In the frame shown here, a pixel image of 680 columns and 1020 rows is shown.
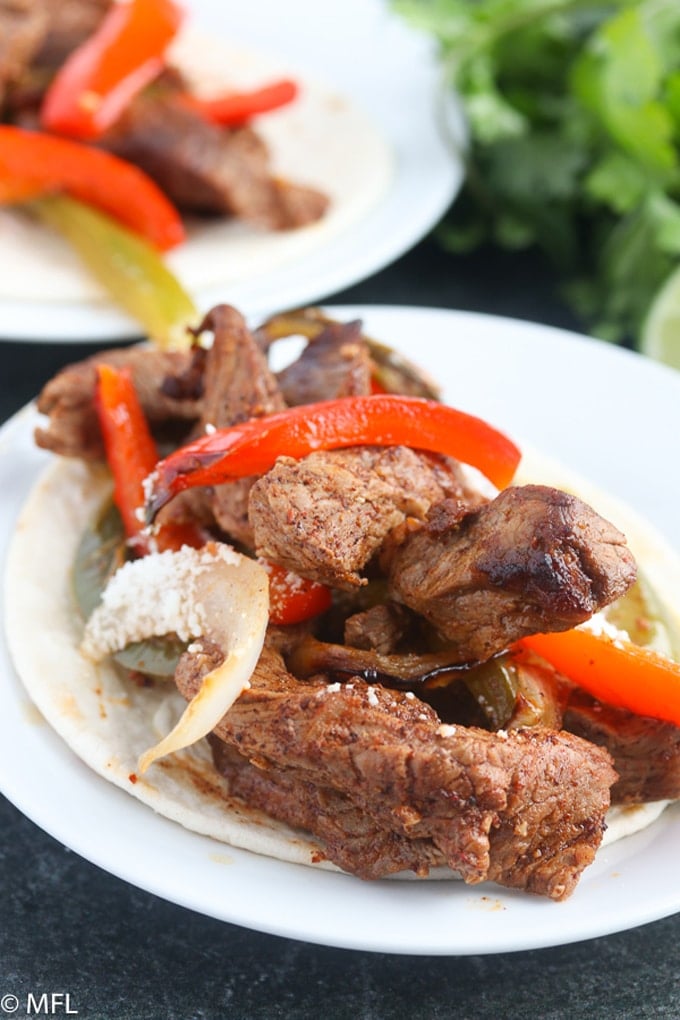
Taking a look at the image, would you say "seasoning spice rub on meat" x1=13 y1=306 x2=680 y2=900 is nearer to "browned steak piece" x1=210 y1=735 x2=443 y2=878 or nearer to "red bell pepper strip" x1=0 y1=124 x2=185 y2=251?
"browned steak piece" x1=210 y1=735 x2=443 y2=878

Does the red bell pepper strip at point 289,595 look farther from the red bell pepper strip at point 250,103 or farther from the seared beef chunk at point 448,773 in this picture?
the red bell pepper strip at point 250,103

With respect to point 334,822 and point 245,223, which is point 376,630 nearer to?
point 334,822

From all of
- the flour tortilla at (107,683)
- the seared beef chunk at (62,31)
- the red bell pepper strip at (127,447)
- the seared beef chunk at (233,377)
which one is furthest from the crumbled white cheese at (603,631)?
the seared beef chunk at (62,31)

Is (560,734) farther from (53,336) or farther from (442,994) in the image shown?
(53,336)

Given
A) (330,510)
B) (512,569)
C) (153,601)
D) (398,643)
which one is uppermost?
(512,569)

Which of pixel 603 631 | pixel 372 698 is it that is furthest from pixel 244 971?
pixel 603 631
